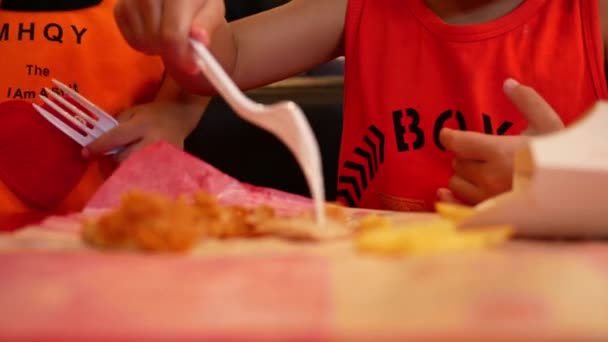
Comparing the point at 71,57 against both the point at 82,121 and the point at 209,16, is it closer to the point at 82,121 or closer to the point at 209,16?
the point at 82,121

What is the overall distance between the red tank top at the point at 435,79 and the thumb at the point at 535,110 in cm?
24

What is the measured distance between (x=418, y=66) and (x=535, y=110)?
346 millimetres

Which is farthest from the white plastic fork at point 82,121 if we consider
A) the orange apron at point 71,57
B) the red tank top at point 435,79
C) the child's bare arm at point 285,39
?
the red tank top at point 435,79

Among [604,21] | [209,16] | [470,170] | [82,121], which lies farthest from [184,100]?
[604,21]

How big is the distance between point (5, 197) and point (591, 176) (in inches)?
26.7

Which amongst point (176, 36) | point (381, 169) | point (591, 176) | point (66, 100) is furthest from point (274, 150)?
point (591, 176)

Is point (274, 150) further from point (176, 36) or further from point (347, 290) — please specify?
point (347, 290)

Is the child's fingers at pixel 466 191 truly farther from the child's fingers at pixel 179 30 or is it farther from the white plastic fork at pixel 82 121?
the white plastic fork at pixel 82 121

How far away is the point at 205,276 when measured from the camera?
16.2 inches

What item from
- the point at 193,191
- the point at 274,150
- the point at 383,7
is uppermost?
the point at 383,7

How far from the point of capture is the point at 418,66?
40.7 inches

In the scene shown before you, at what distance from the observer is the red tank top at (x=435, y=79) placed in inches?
37.7

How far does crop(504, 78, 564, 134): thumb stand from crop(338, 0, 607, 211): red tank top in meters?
0.24

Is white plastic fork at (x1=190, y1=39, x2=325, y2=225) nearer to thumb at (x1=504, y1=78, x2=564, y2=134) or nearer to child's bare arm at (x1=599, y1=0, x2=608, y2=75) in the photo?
thumb at (x1=504, y1=78, x2=564, y2=134)
